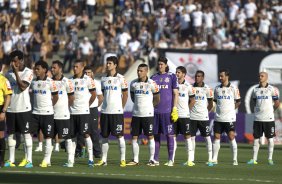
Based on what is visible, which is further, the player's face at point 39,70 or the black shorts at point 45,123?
the black shorts at point 45,123

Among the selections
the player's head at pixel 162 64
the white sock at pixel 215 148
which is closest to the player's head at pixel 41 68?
the player's head at pixel 162 64

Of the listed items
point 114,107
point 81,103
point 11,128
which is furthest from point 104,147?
point 11,128

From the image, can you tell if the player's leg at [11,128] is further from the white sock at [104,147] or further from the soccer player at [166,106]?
the soccer player at [166,106]

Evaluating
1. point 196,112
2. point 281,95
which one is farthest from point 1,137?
point 281,95

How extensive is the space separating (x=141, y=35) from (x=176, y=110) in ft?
65.3

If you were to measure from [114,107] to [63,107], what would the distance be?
1.20 metres

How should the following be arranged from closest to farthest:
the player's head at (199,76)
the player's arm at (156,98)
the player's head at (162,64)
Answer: the player's arm at (156,98)
the player's head at (162,64)
the player's head at (199,76)

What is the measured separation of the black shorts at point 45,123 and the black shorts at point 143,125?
206 centimetres

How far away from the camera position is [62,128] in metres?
24.7

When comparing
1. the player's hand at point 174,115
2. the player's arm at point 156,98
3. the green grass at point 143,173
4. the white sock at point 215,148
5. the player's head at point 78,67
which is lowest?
the green grass at point 143,173

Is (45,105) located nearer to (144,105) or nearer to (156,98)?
(144,105)

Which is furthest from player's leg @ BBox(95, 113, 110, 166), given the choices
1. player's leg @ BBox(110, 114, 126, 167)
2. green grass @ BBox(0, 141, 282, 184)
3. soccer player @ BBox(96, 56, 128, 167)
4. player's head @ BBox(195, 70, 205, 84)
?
player's head @ BBox(195, 70, 205, 84)

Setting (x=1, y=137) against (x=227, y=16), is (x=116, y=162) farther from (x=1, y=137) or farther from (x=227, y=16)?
(x=227, y=16)

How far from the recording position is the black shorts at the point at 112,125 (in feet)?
82.7
